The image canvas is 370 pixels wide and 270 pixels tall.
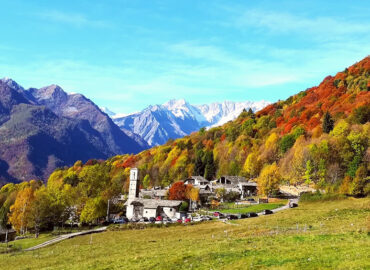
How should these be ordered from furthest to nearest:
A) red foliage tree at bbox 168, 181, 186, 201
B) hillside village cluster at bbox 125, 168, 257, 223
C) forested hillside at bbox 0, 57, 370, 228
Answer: red foliage tree at bbox 168, 181, 186, 201, hillside village cluster at bbox 125, 168, 257, 223, forested hillside at bbox 0, 57, 370, 228

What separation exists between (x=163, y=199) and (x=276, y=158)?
47660 mm

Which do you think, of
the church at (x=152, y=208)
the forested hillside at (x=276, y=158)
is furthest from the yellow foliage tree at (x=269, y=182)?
the church at (x=152, y=208)

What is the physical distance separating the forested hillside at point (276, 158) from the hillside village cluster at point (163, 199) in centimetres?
609

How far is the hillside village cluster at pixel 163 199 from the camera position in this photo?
9194cm

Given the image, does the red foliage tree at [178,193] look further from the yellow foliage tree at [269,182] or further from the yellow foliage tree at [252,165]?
the yellow foliage tree at [252,165]

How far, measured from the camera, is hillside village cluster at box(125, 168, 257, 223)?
9194 cm

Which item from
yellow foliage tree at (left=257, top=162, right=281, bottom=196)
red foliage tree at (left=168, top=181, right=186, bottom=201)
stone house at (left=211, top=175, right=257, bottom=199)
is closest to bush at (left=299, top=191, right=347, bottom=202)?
yellow foliage tree at (left=257, top=162, right=281, bottom=196)

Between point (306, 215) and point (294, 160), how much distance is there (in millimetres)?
49911

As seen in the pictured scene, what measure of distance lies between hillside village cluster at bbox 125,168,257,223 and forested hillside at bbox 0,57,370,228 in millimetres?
6091

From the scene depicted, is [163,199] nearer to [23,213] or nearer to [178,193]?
[178,193]

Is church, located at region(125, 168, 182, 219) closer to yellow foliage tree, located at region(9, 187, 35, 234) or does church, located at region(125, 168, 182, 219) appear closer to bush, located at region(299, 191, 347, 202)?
yellow foliage tree, located at region(9, 187, 35, 234)

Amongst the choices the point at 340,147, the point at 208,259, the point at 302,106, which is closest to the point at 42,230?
the point at 208,259

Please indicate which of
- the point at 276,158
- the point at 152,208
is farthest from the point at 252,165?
the point at 152,208

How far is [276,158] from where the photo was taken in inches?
5177
